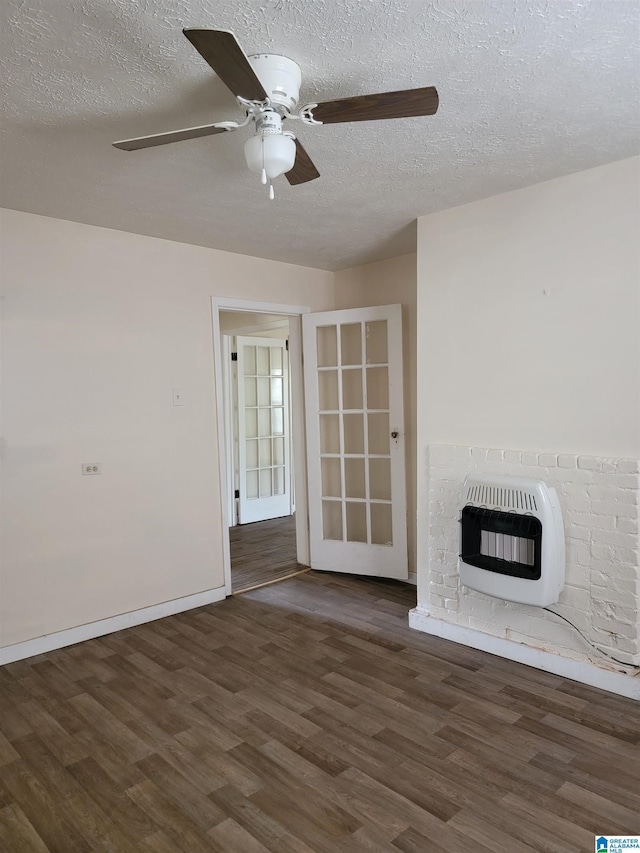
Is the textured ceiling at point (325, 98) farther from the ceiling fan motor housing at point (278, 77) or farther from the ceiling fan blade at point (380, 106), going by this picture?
the ceiling fan blade at point (380, 106)

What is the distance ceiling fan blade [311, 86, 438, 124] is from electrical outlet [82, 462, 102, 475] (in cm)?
239

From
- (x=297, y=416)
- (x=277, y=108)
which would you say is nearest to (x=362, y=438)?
(x=297, y=416)

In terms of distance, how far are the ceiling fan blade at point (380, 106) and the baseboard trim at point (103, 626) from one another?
2969 mm

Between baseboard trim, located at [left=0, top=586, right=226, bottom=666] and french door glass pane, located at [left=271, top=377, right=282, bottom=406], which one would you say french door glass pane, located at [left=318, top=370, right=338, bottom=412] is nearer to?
baseboard trim, located at [left=0, top=586, right=226, bottom=666]

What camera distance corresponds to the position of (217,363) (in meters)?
3.95

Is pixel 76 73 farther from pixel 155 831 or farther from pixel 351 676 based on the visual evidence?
pixel 351 676

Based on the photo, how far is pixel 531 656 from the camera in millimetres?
2873

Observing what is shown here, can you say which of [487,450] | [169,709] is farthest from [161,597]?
[487,450]

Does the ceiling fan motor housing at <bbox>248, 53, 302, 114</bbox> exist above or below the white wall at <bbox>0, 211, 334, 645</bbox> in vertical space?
above

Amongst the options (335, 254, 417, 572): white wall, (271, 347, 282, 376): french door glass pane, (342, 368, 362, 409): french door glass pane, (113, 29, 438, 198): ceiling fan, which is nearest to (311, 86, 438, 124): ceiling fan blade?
(113, 29, 438, 198): ceiling fan

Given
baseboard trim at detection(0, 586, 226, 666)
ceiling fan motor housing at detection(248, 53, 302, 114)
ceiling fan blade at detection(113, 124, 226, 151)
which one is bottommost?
baseboard trim at detection(0, 586, 226, 666)

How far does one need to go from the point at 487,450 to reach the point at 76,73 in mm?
2424

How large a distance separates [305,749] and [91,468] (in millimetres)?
1965

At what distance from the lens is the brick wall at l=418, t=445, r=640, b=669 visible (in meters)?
2.55
